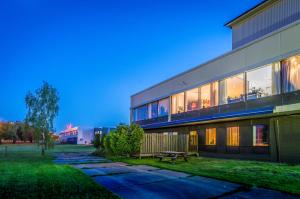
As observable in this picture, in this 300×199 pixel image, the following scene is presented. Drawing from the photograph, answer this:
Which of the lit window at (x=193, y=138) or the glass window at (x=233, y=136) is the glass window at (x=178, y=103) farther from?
the glass window at (x=233, y=136)

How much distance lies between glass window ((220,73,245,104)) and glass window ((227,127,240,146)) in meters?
2.06

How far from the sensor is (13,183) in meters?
9.46

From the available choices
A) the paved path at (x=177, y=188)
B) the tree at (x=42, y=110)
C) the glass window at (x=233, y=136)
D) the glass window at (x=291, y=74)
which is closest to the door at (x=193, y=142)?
the glass window at (x=233, y=136)

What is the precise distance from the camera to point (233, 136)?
22.7 metres

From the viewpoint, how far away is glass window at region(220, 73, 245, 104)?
21969 millimetres

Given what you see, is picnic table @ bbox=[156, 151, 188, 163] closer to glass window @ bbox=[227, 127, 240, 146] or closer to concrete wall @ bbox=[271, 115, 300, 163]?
glass window @ bbox=[227, 127, 240, 146]

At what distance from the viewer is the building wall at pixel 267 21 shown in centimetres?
2155

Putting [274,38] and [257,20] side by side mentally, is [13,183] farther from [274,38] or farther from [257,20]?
[257,20]

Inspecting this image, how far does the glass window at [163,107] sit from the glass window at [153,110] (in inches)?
38.1

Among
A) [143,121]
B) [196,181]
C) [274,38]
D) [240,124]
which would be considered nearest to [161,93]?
[143,121]

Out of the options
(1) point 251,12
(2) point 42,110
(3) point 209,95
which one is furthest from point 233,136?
(2) point 42,110

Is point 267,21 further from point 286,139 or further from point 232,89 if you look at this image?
point 286,139

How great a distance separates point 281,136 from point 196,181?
1024 cm

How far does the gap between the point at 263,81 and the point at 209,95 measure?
20.8 ft
